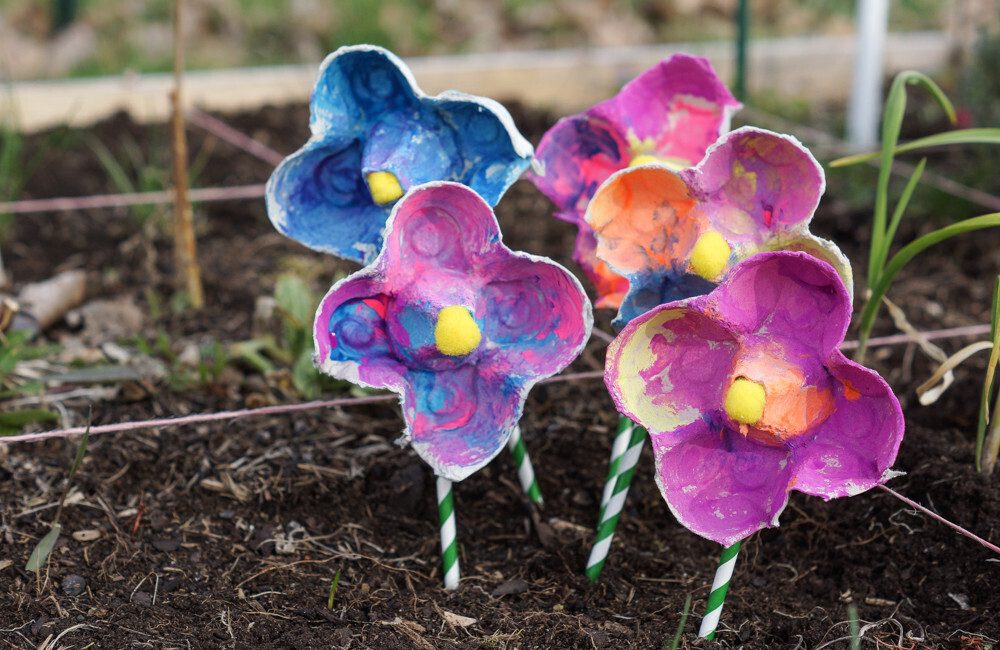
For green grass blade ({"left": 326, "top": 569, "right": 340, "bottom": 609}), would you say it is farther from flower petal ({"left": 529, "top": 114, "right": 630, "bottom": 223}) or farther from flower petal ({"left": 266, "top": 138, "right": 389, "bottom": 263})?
flower petal ({"left": 529, "top": 114, "right": 630, "bottom": 223})

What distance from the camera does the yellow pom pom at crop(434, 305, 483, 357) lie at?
1.42m

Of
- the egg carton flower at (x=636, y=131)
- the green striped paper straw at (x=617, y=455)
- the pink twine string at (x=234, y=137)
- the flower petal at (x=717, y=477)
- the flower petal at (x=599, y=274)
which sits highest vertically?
the egg carton flower at (x=636, y=131)

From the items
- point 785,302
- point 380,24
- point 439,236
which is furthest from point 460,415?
point 380,24

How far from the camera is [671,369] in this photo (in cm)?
138

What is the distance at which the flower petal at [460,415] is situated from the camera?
1.45 m

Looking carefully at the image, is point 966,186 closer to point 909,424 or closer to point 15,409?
point 909,424

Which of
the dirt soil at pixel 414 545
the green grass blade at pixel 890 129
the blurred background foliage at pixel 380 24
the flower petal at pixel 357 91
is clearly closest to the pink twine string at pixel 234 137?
the blurred background foliage at pixel 380 24

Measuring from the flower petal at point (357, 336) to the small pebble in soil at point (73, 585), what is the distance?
51 centimetres

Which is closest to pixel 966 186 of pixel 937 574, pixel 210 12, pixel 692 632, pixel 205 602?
pixel 937 574

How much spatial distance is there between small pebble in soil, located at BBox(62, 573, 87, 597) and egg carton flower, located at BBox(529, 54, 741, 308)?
86 centimetres

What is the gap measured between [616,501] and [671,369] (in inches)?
11.1

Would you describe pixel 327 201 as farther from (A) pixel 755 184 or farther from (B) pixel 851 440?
(B) pixel 851 440

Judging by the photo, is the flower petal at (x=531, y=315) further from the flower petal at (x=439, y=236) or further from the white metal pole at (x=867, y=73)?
the white metal pole at (x=867, y=73)

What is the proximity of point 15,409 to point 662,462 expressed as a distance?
49.2 inches
